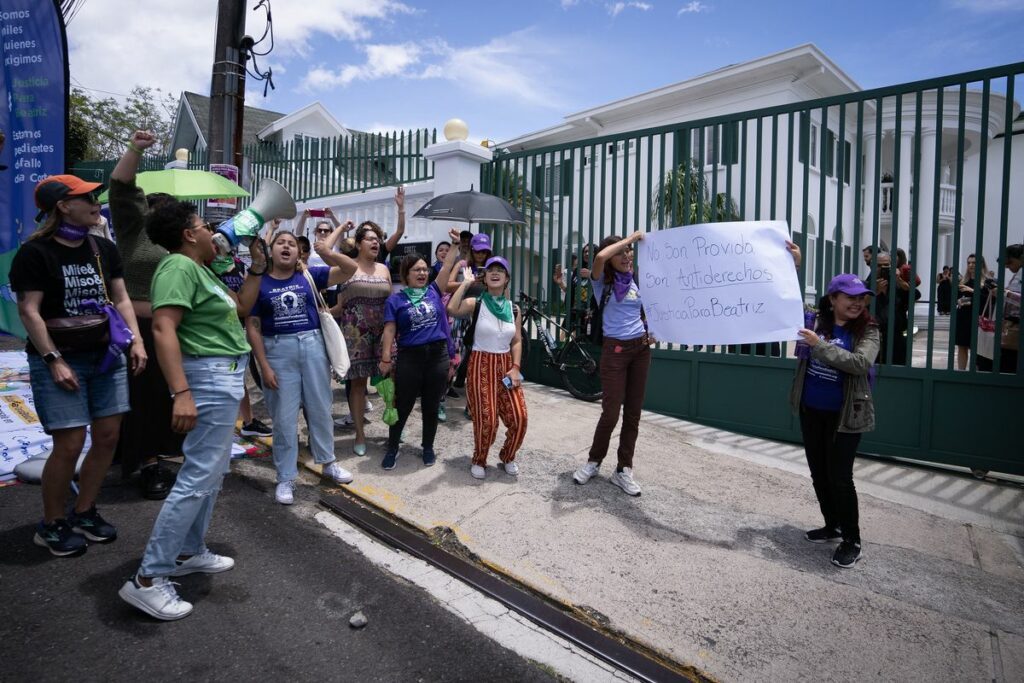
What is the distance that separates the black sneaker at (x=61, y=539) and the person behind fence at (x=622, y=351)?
3187 millimetres

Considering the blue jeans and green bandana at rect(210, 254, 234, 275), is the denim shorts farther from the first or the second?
the blue jeans

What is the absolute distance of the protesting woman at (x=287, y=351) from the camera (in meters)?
4.19

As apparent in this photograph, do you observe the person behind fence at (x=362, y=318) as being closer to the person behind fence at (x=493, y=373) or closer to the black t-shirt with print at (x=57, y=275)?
the person behind fence at (x=493, y=373)

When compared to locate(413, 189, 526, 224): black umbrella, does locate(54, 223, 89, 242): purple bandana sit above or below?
below

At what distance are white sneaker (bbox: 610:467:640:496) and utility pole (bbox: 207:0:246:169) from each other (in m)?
5.52

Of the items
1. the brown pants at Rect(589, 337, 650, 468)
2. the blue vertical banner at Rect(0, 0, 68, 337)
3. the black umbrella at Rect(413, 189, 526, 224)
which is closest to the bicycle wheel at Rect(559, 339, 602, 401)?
the black umbrella at Rect(413, 189, 526, 224)

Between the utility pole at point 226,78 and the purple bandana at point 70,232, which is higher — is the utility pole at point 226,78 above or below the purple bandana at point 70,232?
above

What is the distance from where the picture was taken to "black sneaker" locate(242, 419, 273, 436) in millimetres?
5773

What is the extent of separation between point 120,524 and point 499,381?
266cm

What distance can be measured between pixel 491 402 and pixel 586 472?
0.91 m

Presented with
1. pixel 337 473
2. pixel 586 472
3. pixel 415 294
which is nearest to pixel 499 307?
pixel 415 294

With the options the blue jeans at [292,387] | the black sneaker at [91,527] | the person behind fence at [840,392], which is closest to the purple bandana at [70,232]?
the blue jeans at [292,387]

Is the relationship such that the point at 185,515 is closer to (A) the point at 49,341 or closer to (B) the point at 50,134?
(A) the point at 49,341

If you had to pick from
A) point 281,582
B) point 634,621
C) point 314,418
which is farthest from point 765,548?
point 314,418
